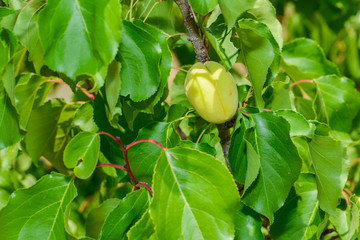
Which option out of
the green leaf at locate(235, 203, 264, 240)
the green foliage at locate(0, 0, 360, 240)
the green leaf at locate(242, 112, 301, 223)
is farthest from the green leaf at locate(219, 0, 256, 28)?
the green leaf at locate(235, 203, 264, 240)

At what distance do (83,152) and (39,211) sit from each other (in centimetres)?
9

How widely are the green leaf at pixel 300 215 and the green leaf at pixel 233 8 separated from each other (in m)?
0.26

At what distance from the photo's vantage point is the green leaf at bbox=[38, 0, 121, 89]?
46 cm

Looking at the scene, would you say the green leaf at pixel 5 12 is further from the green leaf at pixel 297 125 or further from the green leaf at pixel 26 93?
the green leaf at pixel 297 125

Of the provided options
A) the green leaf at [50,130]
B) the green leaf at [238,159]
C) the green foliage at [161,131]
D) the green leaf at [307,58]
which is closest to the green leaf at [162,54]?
the green foliage at [161,131]

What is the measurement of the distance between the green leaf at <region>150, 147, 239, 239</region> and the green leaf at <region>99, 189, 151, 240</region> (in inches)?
2.0

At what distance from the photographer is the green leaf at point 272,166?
0.56 m

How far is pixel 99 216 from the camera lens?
68 centimetres

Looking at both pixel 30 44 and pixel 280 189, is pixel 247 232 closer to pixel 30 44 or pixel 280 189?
pixel 280 189

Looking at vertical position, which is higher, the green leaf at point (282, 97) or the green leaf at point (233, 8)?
the green leaf at point (233, 8)

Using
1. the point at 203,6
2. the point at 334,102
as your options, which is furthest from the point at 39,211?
the point at 334,102

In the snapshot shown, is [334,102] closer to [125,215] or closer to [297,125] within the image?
[297,125]

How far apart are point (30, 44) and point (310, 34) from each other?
128cm

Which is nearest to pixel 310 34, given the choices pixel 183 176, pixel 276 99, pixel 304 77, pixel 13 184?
pixel 304 77
